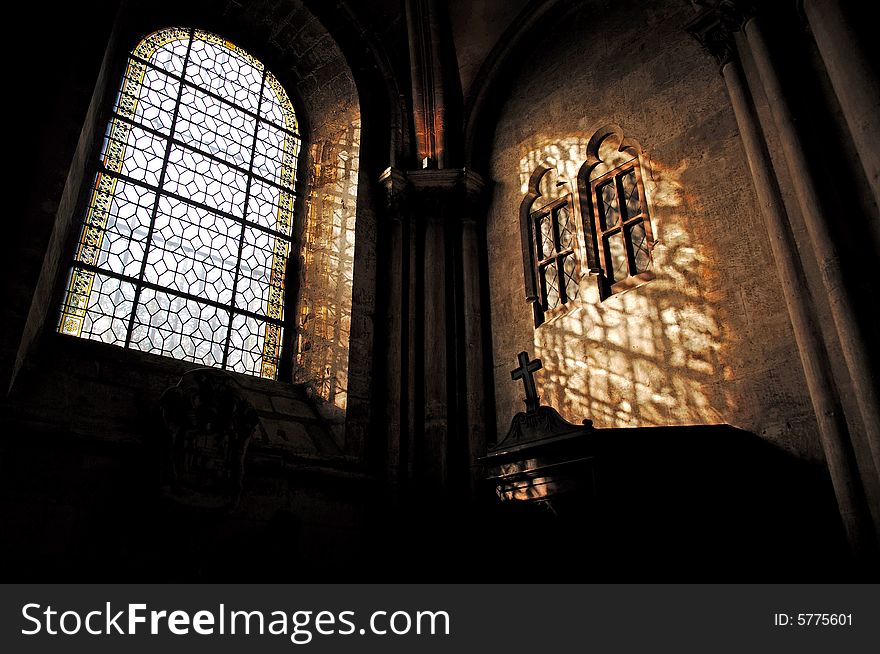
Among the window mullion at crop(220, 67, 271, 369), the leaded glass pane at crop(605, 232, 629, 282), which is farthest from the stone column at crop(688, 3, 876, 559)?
the window mullion at crop(220, 67, 271, 369)

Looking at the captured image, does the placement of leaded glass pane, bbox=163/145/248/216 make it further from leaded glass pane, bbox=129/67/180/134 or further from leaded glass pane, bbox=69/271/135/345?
leaded glass pane, bbox=69/271/135/345

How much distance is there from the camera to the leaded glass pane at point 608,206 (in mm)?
6500

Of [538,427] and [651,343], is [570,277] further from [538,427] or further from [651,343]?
[538,427]

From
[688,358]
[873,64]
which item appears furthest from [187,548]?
[873,64]

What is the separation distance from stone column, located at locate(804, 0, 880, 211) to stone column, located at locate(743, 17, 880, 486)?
0.36 metres

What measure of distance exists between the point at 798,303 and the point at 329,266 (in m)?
4.51

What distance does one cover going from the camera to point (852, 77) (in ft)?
13.6

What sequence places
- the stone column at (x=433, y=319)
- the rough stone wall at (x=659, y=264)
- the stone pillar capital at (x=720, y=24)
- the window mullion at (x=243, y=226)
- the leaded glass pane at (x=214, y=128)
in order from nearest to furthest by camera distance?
the rough stone wall at (x=659, y=264), the stone pillar capital at (x=720, y=24), the stone column at (x=433, y=319), the window mullion at (x=243, y=226), the leaded glass pane at (x=214, y=128)

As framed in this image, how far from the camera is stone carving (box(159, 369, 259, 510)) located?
5.07 meters

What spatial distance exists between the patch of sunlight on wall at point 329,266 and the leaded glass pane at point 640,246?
9.16 ft

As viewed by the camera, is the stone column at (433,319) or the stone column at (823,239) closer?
the stone column at (823,239)

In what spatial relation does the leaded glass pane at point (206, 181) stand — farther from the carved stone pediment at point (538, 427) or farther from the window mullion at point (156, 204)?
the carved stone pediment at point (538, 427)

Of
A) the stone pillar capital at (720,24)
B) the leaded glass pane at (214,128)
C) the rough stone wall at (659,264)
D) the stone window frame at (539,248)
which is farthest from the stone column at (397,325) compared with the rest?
the stone pillar capital at (720,24)

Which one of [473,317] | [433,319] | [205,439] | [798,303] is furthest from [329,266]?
[798,303]
